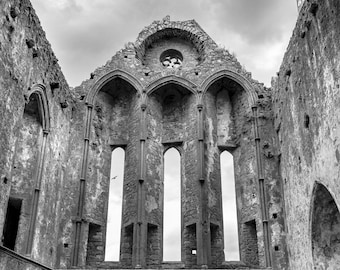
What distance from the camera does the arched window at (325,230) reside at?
866cm

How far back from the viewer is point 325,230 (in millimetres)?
8875

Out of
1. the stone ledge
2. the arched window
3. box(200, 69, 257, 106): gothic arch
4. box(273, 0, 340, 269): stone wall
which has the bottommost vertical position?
the stone ledge

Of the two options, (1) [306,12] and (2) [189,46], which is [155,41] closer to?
(2) [189,46]

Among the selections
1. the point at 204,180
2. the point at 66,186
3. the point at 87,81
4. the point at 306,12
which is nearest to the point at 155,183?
the point at 204,180

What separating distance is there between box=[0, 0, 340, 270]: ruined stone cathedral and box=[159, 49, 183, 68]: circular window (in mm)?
39

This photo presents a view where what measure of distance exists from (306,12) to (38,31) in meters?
5.50

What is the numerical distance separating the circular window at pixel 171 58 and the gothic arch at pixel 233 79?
1.64 meters

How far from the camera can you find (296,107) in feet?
32.2

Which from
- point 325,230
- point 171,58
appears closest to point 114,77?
point 171,58

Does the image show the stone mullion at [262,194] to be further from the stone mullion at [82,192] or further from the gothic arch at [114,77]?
the stone mullion at [82,192]

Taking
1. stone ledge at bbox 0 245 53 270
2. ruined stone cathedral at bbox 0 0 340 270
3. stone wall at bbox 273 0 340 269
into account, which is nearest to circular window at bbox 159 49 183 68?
ruined stone cathedral at bbox 0 0 340 270

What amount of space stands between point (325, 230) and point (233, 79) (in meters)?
5.38

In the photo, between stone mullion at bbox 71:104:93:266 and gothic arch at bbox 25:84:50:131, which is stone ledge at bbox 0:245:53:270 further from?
gothic arch at bbox 25:84:50:131

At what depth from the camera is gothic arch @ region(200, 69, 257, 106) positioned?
1266 cm
